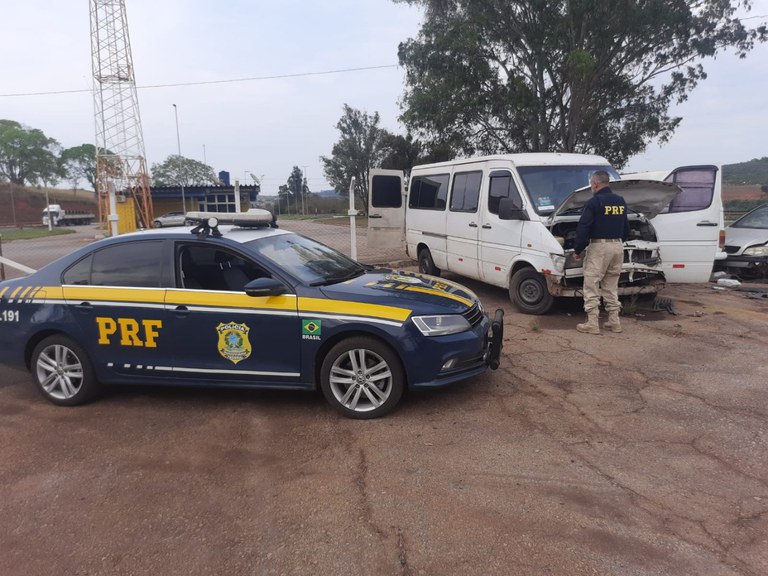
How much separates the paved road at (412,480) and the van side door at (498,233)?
2696mm

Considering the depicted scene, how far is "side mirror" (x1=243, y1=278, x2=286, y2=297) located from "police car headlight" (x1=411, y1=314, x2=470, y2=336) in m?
1.10

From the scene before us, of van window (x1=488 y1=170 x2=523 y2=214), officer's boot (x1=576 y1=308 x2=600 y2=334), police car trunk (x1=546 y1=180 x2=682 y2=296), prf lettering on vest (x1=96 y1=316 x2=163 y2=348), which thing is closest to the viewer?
prf lettering on vest (x1=96 y1=316 x2=163 y2=348)

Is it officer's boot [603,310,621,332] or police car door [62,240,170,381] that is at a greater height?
police car door [62,240,170,381]

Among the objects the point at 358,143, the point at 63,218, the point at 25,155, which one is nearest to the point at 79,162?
the point at 25,155

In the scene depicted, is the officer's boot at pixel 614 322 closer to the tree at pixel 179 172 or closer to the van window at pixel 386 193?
the van window at pixel 386 193

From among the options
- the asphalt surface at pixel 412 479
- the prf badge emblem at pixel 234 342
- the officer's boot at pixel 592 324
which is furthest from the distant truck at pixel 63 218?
the officer's boot at pixel 592 324

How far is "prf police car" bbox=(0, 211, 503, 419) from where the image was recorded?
4195mm

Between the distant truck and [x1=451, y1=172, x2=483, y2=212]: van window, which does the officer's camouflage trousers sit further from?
the distant truck

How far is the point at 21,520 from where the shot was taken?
307 centimetres

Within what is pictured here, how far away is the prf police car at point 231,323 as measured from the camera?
13.8 ft

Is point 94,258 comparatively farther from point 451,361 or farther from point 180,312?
point 451,361

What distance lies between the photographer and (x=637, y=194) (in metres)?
7.43

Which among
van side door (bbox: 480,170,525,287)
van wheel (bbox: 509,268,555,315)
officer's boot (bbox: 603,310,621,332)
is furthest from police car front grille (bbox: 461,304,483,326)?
van side door (bbox: 480,170,525,287)

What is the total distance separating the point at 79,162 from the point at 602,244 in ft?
321
